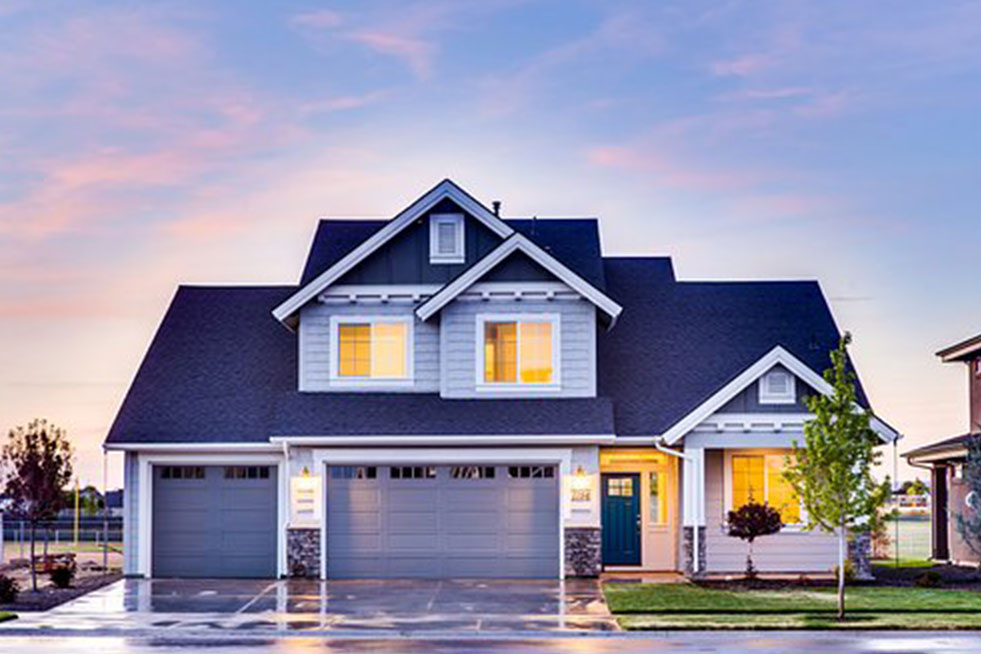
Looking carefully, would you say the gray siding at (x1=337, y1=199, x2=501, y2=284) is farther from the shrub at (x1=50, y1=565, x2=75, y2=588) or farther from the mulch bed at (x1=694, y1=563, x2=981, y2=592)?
the mulch bed at (x1=694, y1=563, x2=981, y2=592)

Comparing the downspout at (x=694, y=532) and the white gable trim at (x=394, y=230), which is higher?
the white gable trim at (x=394, y=230)

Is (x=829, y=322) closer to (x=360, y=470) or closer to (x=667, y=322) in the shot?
(x=667, y=322)

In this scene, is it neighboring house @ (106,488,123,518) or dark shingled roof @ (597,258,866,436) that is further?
neighboring house @ (106,488,123,518)

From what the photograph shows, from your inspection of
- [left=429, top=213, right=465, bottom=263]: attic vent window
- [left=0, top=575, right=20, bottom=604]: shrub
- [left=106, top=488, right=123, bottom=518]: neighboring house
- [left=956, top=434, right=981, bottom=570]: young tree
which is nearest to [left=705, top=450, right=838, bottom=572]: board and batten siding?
[left=956, top=434, right=981, bottom=570]: young tree

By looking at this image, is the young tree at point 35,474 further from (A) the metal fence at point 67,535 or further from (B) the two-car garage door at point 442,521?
(A) the metal fence at point 67,535

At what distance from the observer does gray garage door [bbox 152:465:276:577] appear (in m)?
32.6

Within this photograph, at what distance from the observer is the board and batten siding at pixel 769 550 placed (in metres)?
32.0

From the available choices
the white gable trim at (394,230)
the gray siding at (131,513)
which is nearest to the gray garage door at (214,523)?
the gray siding at (131,513)

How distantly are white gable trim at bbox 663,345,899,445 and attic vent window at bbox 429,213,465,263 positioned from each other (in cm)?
638

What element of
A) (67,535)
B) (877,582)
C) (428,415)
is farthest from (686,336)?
(67,535)

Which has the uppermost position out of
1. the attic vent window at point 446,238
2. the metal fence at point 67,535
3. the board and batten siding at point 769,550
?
the attic vent window at point 446,238

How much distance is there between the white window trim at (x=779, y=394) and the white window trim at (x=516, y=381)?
14.4 ft

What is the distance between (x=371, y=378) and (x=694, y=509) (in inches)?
302

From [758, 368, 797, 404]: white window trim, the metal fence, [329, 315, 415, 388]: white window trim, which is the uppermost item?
[329, 315, 415, 388]: white window trim
